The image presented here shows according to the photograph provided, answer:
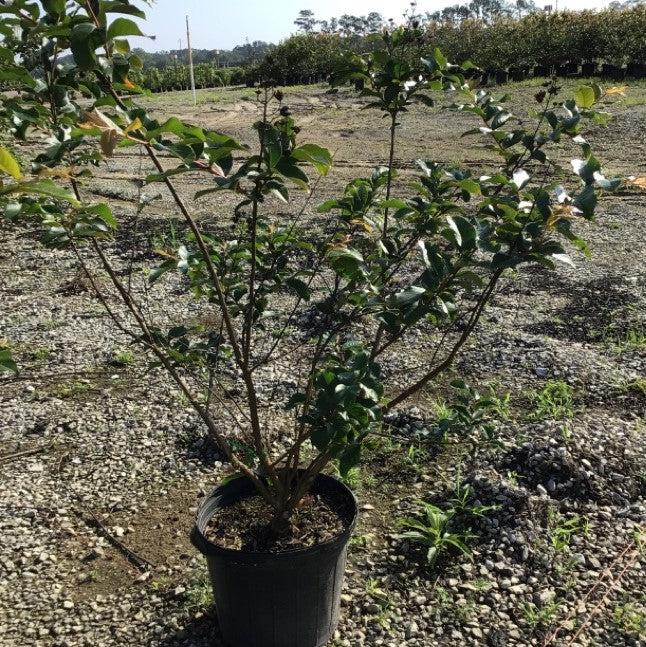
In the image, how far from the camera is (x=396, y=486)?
8.60ft

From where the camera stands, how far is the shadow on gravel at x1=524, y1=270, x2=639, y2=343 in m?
3.86

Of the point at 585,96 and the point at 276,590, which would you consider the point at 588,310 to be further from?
the point at 276,590

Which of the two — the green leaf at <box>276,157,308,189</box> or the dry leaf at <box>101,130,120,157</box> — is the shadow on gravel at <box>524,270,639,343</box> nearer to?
the green leaf at <box>276,157,308,189</box>

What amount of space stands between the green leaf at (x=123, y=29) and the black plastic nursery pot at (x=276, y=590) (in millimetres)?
1194

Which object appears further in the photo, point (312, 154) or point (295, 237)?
point (295, 237)

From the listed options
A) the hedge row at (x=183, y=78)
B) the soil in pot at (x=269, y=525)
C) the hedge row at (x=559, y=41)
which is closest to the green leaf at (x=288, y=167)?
the soil in pot at (x=269, y=525)

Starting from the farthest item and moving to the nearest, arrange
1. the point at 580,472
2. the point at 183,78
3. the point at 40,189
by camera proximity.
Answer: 1. the point at 183,78
2. the point at 580,472
3. the point at 40,189

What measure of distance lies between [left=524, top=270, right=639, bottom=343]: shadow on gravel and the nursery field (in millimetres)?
18

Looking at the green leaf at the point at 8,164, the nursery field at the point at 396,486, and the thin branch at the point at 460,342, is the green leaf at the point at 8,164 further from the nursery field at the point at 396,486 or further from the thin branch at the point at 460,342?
the thin branch at the point at 460,342

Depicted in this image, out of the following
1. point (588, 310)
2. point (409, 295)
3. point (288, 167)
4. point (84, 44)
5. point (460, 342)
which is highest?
point (84, 44)

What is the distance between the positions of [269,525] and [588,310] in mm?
2954

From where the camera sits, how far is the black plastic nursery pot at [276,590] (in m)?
1.72

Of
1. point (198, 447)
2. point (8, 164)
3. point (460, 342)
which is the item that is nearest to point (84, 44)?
point (8, 164)

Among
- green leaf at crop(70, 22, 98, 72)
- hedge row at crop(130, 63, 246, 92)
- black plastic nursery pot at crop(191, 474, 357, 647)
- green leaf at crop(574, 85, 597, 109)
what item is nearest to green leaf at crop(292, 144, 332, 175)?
green leaf at crop(70, 22, 98, 72)
